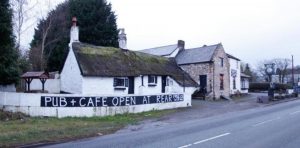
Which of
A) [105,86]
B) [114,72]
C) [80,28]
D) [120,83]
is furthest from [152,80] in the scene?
[80,28]

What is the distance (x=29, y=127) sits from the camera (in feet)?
57.7

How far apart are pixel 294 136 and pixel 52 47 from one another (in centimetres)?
3931

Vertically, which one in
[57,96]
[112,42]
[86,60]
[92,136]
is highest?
[112,42]

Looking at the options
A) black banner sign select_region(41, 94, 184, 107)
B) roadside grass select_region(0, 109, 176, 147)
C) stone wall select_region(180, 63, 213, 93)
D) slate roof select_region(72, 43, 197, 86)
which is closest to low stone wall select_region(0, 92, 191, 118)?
black banner sign select_region(41, 94, 184, 107)

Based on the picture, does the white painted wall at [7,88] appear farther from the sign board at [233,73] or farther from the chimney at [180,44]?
the sign board at [233,73]

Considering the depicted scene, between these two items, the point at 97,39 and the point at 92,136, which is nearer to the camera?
A: the point at 92,136

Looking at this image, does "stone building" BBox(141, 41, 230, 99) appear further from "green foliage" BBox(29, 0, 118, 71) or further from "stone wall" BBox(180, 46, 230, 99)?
"green foliage" BBox(29, 0, 118, 71)

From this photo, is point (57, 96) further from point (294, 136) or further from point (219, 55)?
point (219, 55)

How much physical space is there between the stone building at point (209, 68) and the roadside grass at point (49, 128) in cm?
2205

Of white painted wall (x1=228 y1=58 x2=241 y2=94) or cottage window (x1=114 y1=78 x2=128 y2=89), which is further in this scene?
white painted wall (x1=228 y1=58 x2=241 y2=94)

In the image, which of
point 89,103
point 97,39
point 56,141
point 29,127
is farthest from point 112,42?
point 56,141

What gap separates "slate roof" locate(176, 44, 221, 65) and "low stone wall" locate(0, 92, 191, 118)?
1950 centimetres

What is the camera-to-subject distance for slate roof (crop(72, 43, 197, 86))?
31.1 m

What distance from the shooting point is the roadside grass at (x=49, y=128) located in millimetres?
14320
